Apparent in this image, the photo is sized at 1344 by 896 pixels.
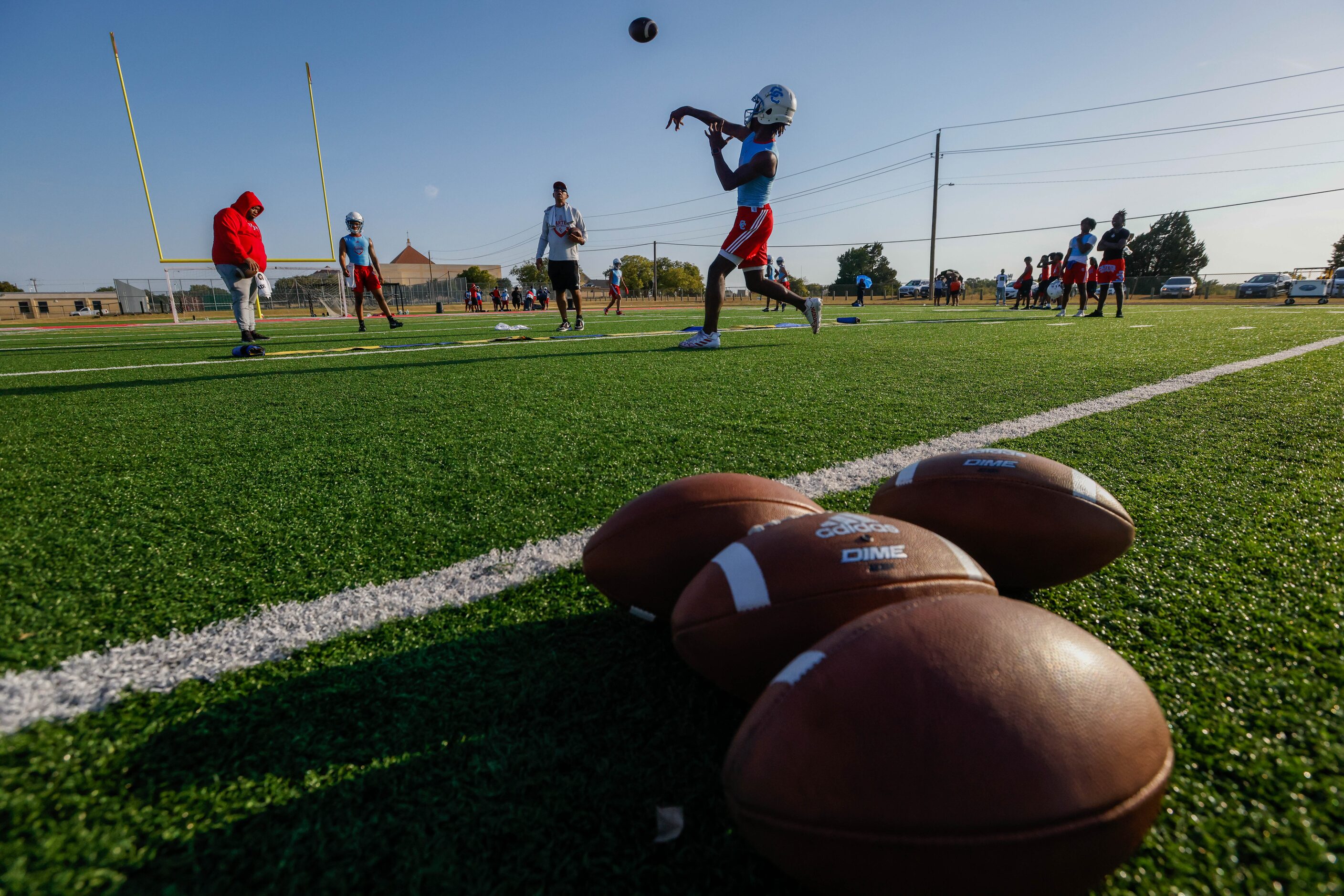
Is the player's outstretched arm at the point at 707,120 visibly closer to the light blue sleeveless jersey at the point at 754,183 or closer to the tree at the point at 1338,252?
the light blue sleeveless jersey at the point at 754,183

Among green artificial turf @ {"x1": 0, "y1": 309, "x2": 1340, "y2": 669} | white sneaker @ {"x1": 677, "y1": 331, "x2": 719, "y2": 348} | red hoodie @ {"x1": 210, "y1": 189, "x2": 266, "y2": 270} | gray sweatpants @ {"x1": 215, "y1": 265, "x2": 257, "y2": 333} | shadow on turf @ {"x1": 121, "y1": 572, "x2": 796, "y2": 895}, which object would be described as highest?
red hoodie @ {"x1": 210, "y1": 189, "x2": 266, "y2": 270}

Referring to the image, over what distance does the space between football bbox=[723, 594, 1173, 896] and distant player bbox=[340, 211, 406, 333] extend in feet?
35.1

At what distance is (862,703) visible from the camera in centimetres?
84

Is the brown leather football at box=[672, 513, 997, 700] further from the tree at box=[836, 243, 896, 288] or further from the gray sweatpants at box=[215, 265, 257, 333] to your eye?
the tree at box=[836, 243, 896, 288]

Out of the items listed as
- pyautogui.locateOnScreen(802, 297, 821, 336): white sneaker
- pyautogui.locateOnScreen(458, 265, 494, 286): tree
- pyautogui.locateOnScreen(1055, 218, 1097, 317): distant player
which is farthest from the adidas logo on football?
pyautogui.locateOnScreen(458, 265, 494, 286): tree

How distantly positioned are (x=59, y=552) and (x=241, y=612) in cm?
75

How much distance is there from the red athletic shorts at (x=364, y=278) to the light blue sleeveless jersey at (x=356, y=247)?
125 mm

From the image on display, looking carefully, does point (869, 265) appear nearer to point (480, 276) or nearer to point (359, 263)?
point (480, 276)

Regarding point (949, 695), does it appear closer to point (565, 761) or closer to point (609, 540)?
point (565, 761)

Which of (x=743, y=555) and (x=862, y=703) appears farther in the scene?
(x=743, y=555)

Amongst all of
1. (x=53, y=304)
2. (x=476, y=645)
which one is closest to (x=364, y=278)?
(x=476, y=645)

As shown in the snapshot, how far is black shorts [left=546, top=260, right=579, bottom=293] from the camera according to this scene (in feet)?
32.6

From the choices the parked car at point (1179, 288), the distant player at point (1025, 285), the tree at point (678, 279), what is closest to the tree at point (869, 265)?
the tree at point (678, 279)

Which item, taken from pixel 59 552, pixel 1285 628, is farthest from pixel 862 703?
pixel 59 552
